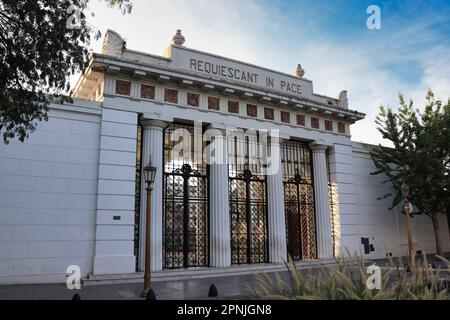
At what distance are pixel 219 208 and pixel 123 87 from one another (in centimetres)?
586

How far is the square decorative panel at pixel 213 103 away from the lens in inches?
622

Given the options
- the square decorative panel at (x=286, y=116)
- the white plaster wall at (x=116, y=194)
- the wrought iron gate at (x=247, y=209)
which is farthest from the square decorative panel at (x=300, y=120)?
the white plaster wall at (x=116, y=194)

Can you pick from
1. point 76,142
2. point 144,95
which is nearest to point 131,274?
point 76,142

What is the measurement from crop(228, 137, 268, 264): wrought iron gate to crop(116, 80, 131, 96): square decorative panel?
492 cm

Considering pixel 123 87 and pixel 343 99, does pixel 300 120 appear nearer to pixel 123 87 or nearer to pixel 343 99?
pixel 343 99

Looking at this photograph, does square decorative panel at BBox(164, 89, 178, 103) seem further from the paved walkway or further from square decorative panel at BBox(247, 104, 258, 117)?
the paved walkway

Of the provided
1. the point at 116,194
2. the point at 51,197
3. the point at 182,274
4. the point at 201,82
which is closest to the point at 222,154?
the point at 201,82

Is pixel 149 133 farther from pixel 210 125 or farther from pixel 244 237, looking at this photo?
pixel 244 237

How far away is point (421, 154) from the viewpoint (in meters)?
18.5

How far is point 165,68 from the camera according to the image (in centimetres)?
1438

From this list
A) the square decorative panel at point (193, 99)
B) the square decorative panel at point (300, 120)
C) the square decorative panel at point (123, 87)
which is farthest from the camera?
the square decorative panel at point (300, 120)

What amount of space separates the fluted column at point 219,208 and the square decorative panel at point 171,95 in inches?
86.5

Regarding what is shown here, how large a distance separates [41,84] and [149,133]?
5.99 meters

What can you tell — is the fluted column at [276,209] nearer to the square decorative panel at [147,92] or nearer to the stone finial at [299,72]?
the stone finial at [299,72]
